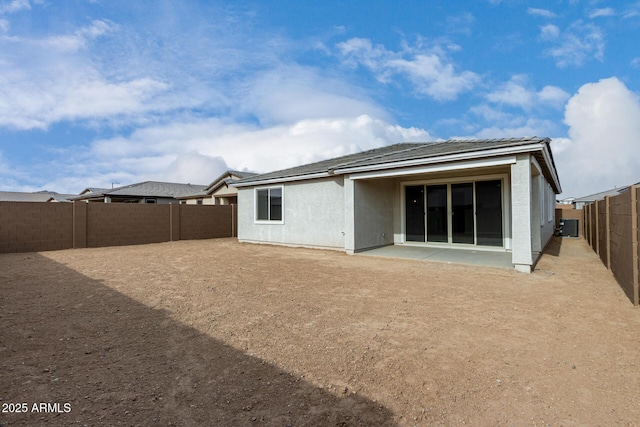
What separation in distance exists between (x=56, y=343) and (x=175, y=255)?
23.5 feet

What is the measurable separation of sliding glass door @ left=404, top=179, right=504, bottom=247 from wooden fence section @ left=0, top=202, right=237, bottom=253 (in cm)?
1063

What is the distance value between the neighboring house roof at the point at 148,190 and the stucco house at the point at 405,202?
1898 centimetres

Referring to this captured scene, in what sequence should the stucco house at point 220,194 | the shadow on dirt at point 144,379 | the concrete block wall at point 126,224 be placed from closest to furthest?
the shadow on dirt at point 144,379, the concrete block wall at point 126,224, the stucco house at point 220,194

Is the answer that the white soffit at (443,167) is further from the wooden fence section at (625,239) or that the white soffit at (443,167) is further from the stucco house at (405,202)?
the wooden fence section at (625,239)

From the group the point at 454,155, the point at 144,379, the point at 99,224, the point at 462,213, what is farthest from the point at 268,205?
the point at 144,379

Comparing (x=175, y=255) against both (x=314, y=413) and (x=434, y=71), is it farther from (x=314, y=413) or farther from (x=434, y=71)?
(x=434, y=71)

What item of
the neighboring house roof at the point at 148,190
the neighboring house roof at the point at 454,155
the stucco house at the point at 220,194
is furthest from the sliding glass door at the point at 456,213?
the neighboring house roof at the point at 148,190

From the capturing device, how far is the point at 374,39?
11836 millimetres

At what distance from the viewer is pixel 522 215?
284 inches

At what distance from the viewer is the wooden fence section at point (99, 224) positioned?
1111cm

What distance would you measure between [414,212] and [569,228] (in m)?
12.4

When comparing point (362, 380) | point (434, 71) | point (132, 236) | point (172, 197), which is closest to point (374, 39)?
point (434, 71)

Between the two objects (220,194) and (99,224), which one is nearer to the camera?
(99,224)

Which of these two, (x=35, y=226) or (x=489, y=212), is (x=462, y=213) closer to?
(x=489, y=212)
